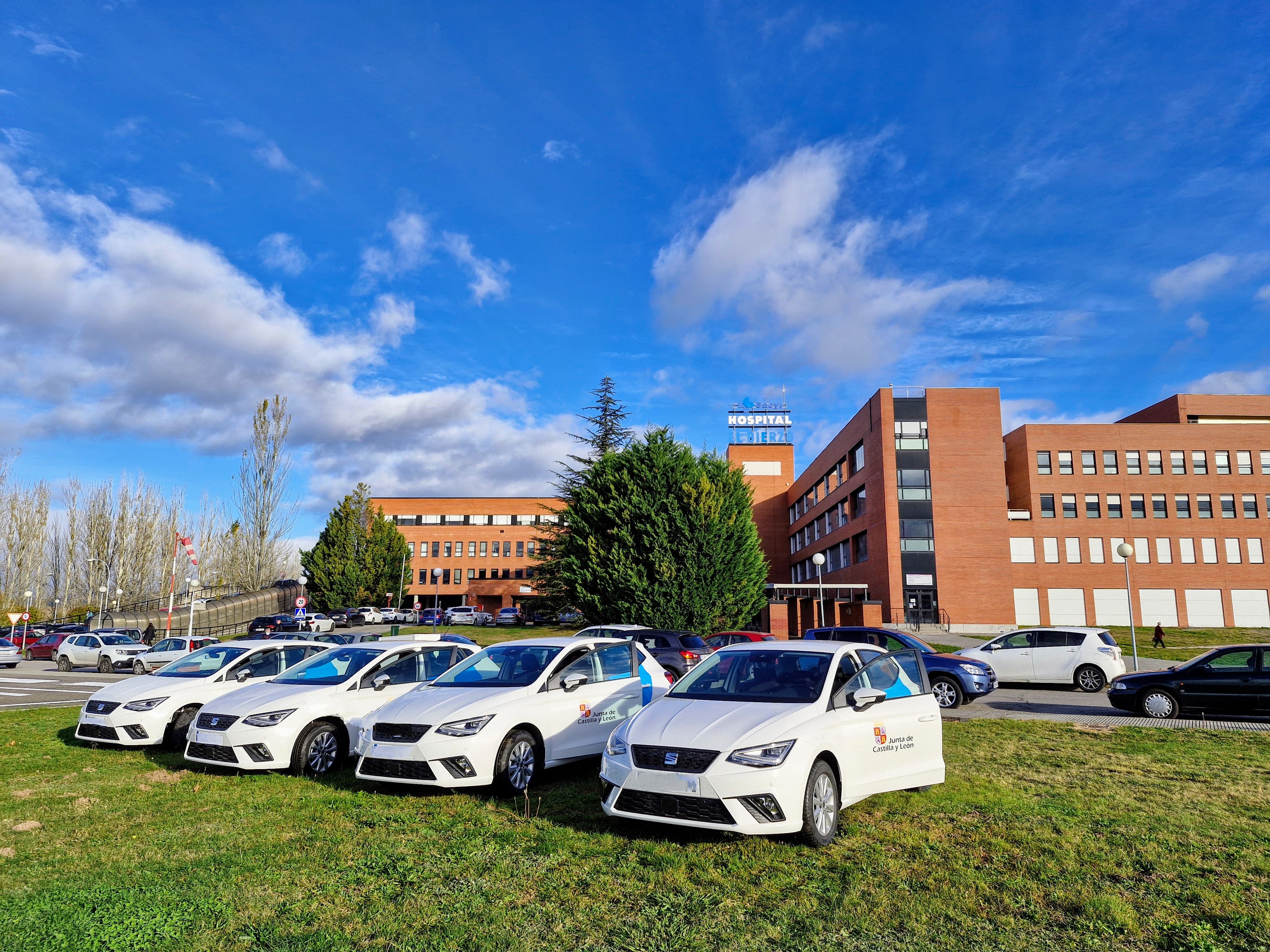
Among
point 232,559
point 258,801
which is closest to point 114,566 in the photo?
point 232,559

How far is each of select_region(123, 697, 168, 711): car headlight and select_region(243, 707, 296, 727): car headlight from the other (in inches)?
119

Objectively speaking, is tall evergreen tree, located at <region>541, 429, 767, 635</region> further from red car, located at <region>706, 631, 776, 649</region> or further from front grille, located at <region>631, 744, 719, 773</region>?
front grille, located at <region>631, 744, 719, 773</region>

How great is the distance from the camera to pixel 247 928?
4.59m

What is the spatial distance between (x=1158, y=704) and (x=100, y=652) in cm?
3301

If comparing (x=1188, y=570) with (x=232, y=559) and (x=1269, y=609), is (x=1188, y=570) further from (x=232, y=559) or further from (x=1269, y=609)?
(x=232, y=559)

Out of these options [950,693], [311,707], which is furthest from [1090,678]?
[311,707]

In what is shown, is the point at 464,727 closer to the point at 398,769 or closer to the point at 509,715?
the point at 509,715

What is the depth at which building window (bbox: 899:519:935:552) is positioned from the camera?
48.4 meters

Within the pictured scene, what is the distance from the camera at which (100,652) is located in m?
30.2

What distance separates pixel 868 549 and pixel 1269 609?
2520cm

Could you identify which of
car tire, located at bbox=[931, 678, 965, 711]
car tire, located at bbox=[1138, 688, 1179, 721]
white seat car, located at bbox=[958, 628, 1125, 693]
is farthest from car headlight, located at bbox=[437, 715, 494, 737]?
white seat car, located at bbox=[958, 628, 1125, 693]

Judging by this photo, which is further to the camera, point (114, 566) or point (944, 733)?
point (114, 566)

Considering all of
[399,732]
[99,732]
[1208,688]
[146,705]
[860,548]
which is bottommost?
[99,732]

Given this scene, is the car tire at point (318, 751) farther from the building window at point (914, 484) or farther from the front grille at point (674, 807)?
the building window at point (914, 484)
